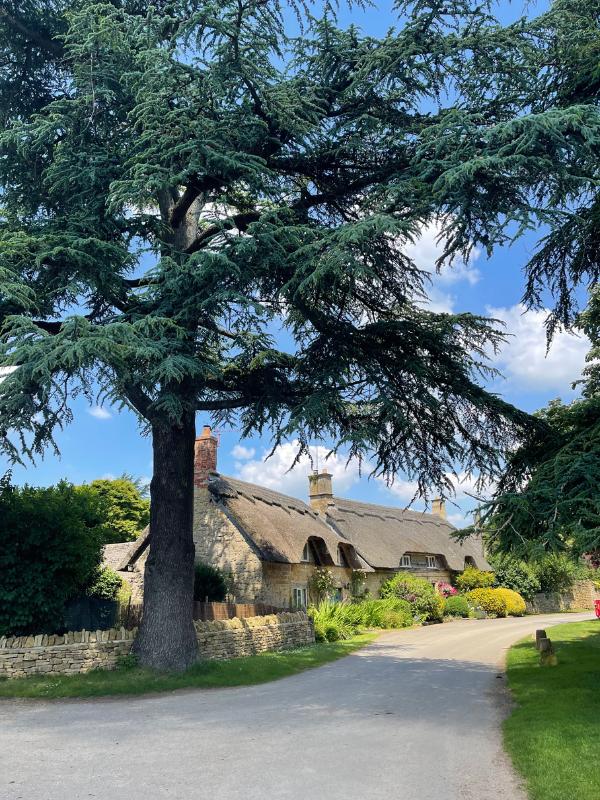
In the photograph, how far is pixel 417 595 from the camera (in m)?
34.4

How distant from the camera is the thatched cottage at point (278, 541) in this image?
24750mm

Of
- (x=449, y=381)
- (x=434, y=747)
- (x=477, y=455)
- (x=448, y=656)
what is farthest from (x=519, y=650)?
(x=434, y=747)

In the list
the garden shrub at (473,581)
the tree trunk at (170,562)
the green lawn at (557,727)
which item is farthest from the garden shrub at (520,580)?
the tree trunk at (170,562)

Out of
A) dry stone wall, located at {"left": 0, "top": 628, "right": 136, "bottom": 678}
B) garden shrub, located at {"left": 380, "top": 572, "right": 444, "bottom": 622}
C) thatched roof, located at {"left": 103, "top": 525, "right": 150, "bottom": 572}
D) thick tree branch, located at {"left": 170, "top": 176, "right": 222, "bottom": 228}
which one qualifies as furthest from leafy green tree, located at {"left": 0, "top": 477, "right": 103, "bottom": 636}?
garden shrub, located at {"left": 380, "top": 572, "right": 444, "bottom": 622}

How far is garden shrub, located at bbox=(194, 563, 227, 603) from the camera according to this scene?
23050 mm

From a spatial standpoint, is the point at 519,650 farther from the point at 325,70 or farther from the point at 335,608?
the point at 325,70

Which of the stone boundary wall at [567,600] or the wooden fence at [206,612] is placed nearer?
the wooden fence at [206,612]

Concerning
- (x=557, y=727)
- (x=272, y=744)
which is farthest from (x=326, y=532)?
(x=272, y=744)

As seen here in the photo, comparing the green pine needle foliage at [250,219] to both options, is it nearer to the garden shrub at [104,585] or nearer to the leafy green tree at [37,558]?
the leafy green tree at [37,558]

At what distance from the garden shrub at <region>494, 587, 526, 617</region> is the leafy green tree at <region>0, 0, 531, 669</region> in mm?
28082

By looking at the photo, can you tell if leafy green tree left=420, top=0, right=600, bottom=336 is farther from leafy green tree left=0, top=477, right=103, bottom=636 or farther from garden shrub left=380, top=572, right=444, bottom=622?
garden shrub left=380, top=572, right=444, bottom=622

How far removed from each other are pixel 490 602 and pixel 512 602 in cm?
163

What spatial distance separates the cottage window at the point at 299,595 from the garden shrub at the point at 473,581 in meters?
19.7

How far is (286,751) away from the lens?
760 cm
